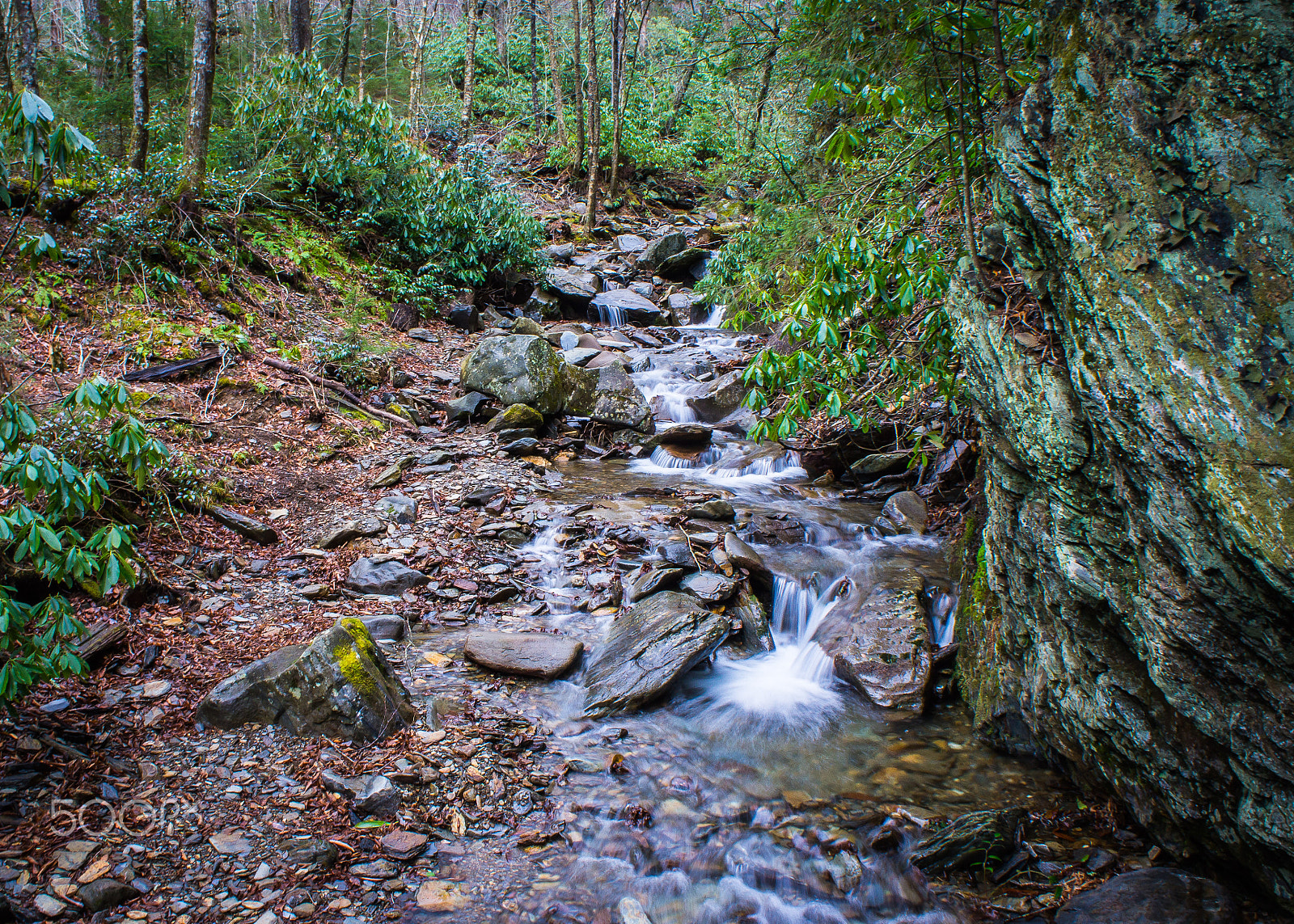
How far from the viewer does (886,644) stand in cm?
512

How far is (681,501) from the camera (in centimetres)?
789

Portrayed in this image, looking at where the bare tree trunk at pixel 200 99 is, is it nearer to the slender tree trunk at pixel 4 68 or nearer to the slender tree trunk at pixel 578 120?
the slender tree trunk at pixel 4 68

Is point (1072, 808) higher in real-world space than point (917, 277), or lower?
lower

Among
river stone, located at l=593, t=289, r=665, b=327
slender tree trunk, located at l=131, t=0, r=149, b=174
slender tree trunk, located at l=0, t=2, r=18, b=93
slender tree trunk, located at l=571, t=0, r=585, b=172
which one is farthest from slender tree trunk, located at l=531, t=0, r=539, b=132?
slender tree trunk, located at l=131, t=0, r=149, b=174

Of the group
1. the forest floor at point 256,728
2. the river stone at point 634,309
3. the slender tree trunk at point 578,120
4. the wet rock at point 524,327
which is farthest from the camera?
the slender tree trunk at point 578,120

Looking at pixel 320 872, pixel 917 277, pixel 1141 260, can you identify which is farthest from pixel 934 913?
pixel 917 277

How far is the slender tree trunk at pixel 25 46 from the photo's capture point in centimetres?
863

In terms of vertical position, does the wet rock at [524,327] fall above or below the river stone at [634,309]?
below

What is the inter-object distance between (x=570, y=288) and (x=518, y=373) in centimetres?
639

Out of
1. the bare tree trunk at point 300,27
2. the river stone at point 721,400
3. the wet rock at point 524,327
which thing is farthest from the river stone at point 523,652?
the bare tree trunk at point 300,27

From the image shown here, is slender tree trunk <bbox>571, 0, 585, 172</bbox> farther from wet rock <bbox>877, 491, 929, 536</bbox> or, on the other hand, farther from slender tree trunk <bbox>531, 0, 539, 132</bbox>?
wet rock <bbox>877, 491, 929, 536</bbox>

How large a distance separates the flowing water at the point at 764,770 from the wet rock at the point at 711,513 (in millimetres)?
377

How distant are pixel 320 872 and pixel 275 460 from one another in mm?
4978

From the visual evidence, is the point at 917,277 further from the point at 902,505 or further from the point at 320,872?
the point at 320,872
